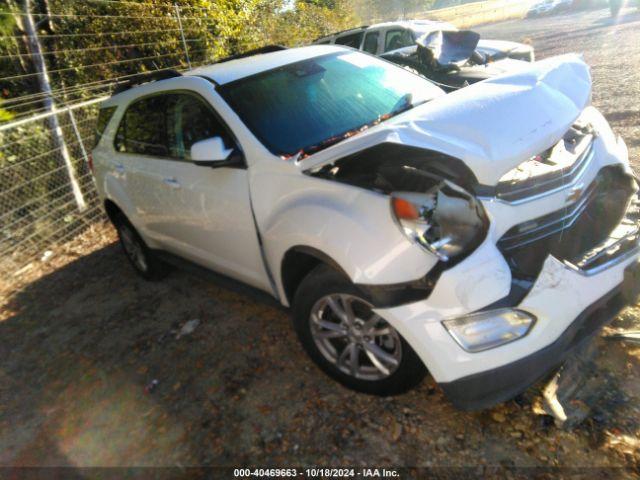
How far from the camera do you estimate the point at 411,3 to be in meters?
46.5

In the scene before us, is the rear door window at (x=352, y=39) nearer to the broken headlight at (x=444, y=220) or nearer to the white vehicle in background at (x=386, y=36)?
the white vehicle in background at (x=386, y=36)

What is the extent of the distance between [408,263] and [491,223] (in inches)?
16.3

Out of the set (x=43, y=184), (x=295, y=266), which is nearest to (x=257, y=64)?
(x=295, y=266)

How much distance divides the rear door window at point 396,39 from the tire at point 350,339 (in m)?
7.99

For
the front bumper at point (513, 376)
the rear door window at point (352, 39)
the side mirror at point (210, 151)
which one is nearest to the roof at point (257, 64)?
the side mirror at point (210, 151)

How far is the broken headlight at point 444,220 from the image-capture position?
2.17 m

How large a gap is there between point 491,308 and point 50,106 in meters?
6.46

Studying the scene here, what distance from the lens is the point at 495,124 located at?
2387 mm

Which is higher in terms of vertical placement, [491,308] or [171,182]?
[171,182]

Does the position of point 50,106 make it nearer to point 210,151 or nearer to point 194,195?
point 194,195

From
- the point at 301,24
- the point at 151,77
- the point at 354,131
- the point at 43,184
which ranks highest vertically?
the point at 301,24

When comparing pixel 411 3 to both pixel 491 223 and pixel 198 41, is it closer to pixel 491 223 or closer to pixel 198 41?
pixel 198 41

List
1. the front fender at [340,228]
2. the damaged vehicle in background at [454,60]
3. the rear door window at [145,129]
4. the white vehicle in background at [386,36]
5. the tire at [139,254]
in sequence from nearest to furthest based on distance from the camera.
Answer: the front fender at [340,228], the rear door window at [145,129], the tire at [139,254], the damaged vehicle in background at [454,60], the white vehicle in background at [386,36]

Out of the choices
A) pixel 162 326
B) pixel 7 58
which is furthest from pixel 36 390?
pixel 7 58
